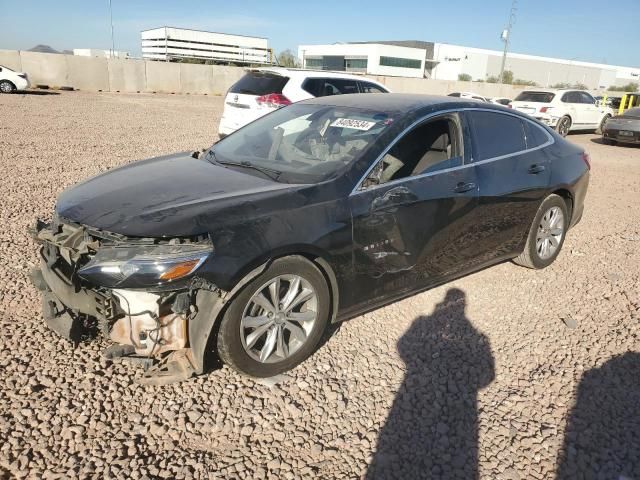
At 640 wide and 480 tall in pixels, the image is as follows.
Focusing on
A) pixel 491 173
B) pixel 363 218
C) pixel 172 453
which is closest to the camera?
pixel 172 453

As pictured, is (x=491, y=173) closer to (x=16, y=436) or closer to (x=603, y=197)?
(x=16, y=436)

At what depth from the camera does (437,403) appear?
290 centimetres

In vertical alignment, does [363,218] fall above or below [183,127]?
above

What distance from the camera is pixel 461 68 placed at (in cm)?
8475

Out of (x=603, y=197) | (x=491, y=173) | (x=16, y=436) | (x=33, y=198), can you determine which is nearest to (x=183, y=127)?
(x=33, y=198)

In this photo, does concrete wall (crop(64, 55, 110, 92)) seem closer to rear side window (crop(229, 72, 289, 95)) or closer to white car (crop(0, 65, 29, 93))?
white car (crop(0, 65, 29, 93))

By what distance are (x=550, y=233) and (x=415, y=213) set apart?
2.11 meters

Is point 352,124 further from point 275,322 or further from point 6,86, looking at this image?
point 6,86

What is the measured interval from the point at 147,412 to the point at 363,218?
5.52 feet

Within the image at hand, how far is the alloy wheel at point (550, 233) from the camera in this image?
4.70m

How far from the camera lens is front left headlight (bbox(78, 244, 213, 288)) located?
8.33 feet

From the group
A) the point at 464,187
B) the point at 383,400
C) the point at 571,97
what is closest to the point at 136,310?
the point at 383,400

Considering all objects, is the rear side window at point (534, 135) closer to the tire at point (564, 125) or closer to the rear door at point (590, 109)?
the tire at point (564, 125)

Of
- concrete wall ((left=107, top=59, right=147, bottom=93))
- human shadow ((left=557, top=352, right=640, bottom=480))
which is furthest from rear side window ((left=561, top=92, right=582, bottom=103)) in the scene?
concrete wall ((left=107, top=59, right=147, bottom=93))
